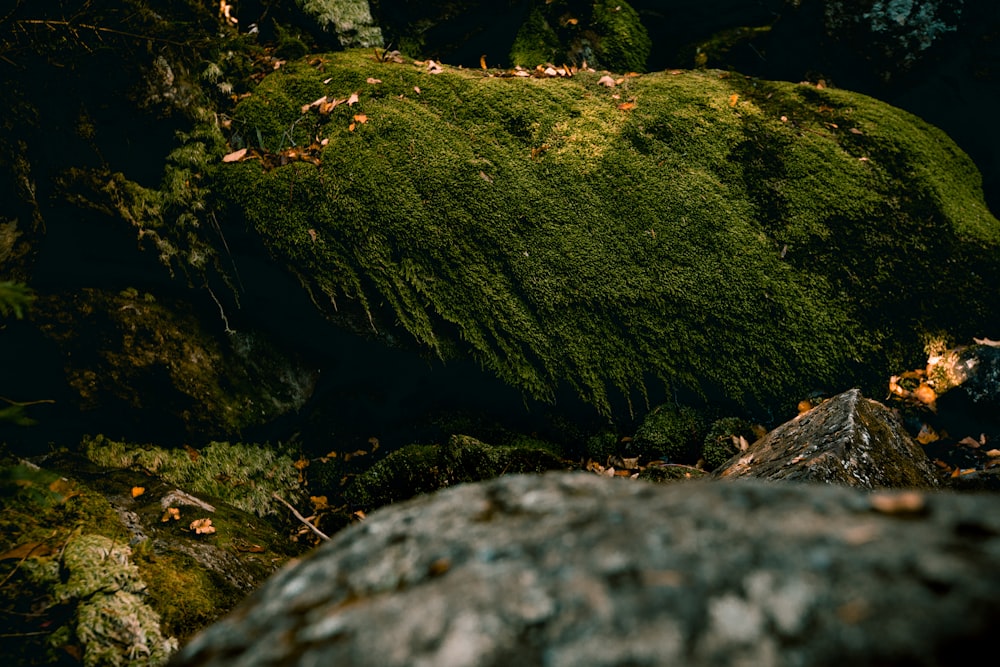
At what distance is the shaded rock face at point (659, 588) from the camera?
2.46 ft

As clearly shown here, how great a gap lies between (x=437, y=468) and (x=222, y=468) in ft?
6.25

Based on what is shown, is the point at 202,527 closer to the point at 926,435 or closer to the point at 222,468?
the point at 222,468

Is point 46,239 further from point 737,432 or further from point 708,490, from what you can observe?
point 737,432

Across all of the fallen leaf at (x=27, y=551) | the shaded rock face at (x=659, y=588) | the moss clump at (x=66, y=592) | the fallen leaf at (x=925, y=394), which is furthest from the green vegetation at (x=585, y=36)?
the shaded rock face at (x=659, y=588)

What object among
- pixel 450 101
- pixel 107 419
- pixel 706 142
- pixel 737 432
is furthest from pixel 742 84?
pixel 107 419

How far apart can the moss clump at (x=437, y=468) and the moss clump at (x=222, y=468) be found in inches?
27.3

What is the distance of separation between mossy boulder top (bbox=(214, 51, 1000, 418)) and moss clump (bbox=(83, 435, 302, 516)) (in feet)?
4.70

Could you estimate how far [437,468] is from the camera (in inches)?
164

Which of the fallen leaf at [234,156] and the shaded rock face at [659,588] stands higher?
the fallen leaf at [234,156]

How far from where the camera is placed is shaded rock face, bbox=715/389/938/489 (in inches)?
119

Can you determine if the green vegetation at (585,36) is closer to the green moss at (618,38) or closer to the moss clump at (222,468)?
the green moss at (618,38)

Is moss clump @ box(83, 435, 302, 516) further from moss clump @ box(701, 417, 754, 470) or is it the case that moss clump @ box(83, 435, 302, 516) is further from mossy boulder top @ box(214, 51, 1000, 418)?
moss clump @ box(701, 417, 754, 470)

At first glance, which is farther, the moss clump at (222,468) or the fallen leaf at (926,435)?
the fallen leaf at (926,435)

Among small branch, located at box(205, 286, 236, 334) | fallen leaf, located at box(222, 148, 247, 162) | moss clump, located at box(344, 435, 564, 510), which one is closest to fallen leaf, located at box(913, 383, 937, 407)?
moss clump, located at box(344, 435, 564, 510)
